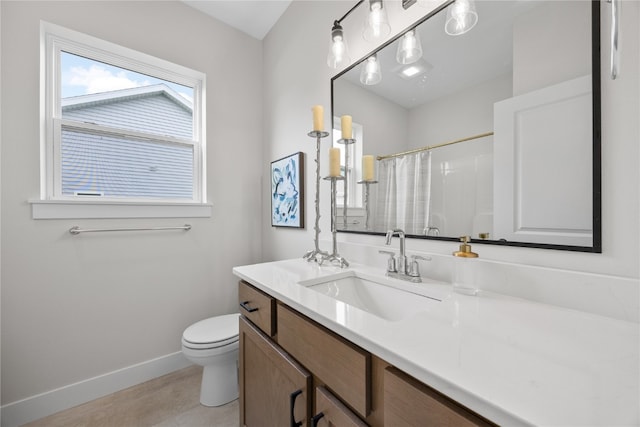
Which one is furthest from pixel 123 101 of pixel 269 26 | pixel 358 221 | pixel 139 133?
pixel 358 221

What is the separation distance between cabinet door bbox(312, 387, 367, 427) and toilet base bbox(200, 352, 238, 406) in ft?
3.39

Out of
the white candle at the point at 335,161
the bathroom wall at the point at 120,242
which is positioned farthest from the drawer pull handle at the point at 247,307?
the bathroom wall at the point at 120,242

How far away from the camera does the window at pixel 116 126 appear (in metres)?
1.53

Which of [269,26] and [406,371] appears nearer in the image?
[406,371]

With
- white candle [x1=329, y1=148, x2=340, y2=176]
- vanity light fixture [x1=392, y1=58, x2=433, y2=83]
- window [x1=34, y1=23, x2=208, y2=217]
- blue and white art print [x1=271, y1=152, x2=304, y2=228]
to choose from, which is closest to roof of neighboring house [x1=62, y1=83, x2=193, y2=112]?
window [x1=34, y1=23, x2=208, y2=217]

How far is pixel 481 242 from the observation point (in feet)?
2.97

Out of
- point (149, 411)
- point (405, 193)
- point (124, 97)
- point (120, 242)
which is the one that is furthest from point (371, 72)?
point (149, 411)

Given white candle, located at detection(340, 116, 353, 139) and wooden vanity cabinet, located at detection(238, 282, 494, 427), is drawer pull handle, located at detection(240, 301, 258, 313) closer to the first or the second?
wooden vanity cabinet, located at detection(238, 282, 494, 427)

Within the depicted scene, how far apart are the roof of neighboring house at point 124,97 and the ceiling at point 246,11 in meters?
0.67

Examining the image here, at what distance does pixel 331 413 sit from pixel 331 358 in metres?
0.13

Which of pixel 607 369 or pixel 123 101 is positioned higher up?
pixel 123 101

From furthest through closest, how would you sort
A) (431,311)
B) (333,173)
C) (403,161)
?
(333,173), (403,161), (431,311)

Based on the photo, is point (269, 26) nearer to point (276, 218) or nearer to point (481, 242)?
point (276, 218)

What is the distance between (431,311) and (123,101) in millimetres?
2238
